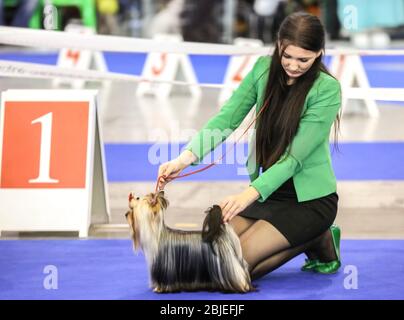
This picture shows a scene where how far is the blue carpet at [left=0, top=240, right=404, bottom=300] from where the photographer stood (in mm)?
3855

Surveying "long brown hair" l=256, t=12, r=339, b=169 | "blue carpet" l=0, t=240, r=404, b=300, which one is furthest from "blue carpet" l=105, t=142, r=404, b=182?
"long brown hair" l=256, t=12, r=339, b=169

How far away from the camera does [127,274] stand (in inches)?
165

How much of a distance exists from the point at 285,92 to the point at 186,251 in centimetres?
78

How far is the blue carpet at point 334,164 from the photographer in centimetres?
658

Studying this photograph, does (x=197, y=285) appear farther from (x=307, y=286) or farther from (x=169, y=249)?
(x=307, y=286)

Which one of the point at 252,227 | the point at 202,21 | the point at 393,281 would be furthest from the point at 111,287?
the point at 202,21

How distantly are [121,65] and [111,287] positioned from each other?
10.1 metres

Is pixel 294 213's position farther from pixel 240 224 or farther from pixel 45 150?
pixel 45 150

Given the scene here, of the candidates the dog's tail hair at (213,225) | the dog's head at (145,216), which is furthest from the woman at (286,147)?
the dog's head at (145,216)

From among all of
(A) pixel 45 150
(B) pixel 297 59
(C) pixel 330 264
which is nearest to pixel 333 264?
(C) pixel 330 264

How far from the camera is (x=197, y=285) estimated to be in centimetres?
384

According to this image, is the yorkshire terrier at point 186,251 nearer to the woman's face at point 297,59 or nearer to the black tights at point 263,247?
the black tights at point 263,247

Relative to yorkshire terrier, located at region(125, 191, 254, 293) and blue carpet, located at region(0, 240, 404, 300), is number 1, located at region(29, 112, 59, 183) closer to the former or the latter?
blue carpet, located at region(0, 240, 404, 300)

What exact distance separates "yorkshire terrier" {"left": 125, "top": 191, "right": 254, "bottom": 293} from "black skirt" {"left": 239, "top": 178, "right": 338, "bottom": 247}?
9.9 inches
